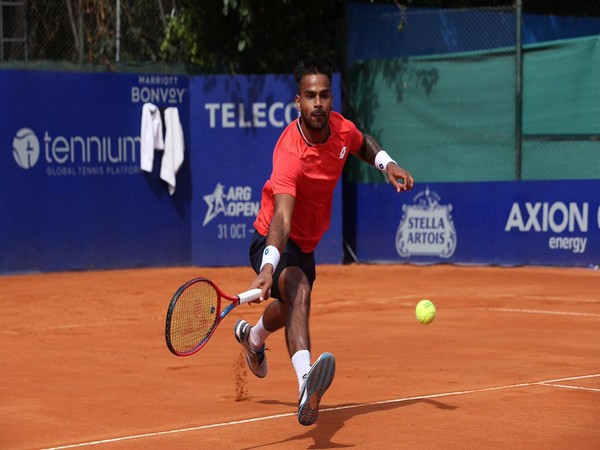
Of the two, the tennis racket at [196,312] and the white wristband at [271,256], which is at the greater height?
the white wristband at [271,256]

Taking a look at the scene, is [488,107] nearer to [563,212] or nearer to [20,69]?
[563,212]

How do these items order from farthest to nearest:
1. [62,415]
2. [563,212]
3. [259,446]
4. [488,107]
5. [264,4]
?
1. [264,4]
2. [488,107]
3. [563,212]
4. [62,415]
5. [259,446]

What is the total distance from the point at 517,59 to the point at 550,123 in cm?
99

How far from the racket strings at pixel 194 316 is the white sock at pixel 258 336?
117 centimetres

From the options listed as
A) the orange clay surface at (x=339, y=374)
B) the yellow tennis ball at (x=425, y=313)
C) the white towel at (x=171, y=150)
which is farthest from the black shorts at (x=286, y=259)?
the white towel at (x=171, y=150)

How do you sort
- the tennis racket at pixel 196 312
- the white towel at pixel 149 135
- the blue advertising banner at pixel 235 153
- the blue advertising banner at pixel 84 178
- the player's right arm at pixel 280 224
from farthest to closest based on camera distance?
the blue advertising banner at pixel 235 153 < the white towel at pixel 149 135 < the blue advertising banner at pixel 84 178 < the player's right arm at pixel 280 224 < the tennis racket at pixel 196 312

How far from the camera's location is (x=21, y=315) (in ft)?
37.7

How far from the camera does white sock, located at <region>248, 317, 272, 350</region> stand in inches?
264

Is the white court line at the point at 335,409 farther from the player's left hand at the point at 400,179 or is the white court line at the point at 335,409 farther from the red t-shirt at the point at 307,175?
the player's left hand at the point at 400,179

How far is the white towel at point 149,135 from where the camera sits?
52.9 feet

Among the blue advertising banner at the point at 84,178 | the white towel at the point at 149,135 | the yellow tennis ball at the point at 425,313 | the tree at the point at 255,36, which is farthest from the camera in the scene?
the tree at the point at 255,36

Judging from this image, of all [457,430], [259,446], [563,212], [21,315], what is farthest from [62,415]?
[563,212]

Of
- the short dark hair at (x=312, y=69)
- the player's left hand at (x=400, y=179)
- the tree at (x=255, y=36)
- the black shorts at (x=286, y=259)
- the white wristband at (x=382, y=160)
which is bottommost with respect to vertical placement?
the black shorts at (x=286, y=259)

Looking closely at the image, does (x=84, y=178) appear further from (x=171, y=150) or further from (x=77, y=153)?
(x=171, y=150)
